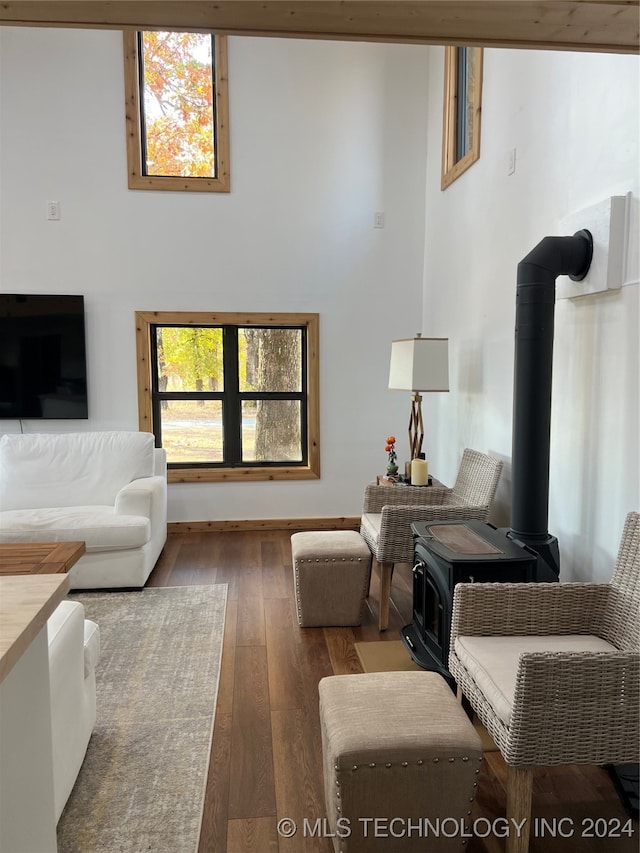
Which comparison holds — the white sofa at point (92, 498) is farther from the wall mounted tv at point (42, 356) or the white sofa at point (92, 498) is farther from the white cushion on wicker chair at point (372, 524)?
the white cushion on wicker chair at point (372, 524)

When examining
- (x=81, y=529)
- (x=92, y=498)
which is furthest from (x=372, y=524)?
(x=92, y=498)

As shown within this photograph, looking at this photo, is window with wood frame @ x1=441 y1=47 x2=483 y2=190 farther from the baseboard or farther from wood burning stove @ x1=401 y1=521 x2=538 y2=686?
the baseboard

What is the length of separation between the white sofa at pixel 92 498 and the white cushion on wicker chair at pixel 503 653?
240 cm

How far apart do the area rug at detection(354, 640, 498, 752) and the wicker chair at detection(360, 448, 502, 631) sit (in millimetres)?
203

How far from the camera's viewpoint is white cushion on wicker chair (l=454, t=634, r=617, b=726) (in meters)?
1.67

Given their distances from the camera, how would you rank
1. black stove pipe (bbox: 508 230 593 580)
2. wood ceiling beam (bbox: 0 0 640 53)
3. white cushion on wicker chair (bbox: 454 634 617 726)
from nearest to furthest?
1. wood ceiling beam (bbox: 0 0 640 53)
2. white cushion on wicker chair (bbox: 454 634 617 726)
3. black stove pipe (bbox: 508 230 593 580)

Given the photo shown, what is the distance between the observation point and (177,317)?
15.8ft

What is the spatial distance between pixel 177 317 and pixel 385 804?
4004mm

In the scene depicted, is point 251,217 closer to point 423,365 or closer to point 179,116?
point 179,116

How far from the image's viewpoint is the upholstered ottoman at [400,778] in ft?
5.04

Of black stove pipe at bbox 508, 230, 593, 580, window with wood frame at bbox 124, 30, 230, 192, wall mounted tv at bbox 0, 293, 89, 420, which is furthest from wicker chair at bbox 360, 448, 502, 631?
window with wood frame at bbox 124, 30, 230, 192

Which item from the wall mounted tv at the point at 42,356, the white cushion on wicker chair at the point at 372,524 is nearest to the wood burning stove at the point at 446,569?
the white cushion on wicker chair at the point at 372,524

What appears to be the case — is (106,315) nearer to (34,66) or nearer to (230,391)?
(230,391)

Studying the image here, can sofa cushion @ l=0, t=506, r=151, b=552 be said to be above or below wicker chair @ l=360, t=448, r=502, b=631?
below
